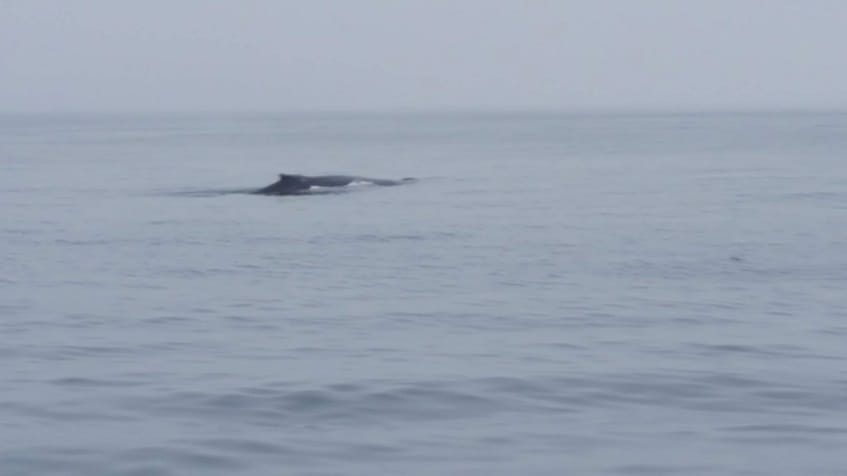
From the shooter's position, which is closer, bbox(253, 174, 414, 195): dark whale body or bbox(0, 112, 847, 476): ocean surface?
bbox(0, 112, 847, 476): ocean surface

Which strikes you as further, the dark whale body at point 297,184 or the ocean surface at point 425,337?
the dark whale body at point 297,184

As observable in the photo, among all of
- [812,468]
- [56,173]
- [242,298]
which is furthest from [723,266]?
[56,173]

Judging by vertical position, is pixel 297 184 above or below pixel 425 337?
above

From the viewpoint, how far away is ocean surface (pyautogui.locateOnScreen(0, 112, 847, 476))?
9.84 meters

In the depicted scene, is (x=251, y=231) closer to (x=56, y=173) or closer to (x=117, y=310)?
(x=117, y=310)

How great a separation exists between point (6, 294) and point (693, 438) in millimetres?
10349

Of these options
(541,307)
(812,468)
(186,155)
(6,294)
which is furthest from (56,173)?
(812,468)

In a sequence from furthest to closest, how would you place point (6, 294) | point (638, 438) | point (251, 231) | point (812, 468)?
point (251, 231), point (6, 294), point (638, 438), point (812, 468)

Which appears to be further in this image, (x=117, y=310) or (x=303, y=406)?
(x=117, y=310)

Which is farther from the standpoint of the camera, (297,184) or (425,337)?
(297,184)

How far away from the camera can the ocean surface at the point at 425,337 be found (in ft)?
32.3

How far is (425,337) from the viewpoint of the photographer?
14.4m

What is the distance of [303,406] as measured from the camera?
1111 cm

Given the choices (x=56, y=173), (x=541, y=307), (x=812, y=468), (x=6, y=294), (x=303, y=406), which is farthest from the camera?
(x=56, y=173)
